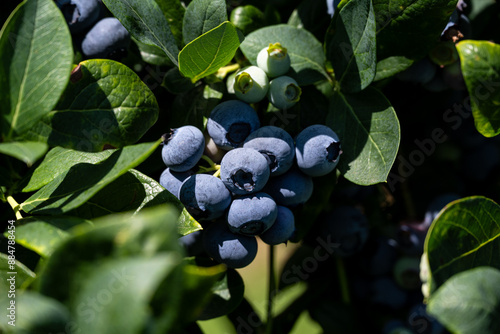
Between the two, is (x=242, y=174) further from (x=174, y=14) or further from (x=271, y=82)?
(x=174, y=14)

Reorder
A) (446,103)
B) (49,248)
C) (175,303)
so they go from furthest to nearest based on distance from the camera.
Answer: (446,103) → (49,248) → (175,303)

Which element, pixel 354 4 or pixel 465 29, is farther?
pixel 465 29

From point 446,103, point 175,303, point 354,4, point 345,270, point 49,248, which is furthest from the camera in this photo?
point 345,270

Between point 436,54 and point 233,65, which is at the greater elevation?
point 233,65

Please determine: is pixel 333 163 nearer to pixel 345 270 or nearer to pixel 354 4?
pixel 354 4

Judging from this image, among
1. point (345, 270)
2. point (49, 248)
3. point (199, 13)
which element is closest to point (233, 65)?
point (199, 13)

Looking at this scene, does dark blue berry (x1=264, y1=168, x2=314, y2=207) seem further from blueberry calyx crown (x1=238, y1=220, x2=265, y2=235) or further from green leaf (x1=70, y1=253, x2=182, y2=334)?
green leaf (x1=70, y1=253, x2=182, y2=334)

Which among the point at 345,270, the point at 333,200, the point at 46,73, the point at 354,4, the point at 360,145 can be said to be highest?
the point at 46,73
